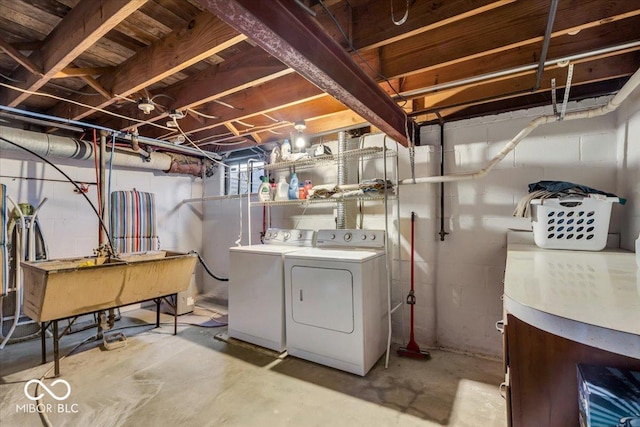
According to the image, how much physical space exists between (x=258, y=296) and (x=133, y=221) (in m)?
2.13

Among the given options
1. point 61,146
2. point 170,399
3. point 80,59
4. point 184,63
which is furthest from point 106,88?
point 170,399

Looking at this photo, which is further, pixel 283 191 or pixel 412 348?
pixel 283 191

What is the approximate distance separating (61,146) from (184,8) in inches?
95.1

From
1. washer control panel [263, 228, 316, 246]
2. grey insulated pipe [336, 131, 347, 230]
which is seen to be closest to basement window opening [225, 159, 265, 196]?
washer control panel [263, 228, 316, 246]

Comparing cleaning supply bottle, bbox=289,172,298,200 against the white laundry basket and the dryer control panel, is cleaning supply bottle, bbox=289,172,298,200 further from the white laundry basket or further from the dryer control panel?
the white laundry basket

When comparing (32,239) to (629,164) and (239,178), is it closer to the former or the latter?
(239,178)

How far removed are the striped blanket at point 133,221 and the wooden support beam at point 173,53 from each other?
157 cm

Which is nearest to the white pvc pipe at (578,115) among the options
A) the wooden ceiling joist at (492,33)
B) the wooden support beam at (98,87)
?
the wooden ceiling joist at (492,33)

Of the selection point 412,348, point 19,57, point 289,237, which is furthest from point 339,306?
point 19,57

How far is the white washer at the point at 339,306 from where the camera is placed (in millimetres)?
2238

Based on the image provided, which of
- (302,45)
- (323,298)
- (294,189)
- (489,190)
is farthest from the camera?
(294,189)

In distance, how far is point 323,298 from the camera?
2371 mm

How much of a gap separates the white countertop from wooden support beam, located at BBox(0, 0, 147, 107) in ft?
5.83

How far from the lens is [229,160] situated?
14.5 ft
